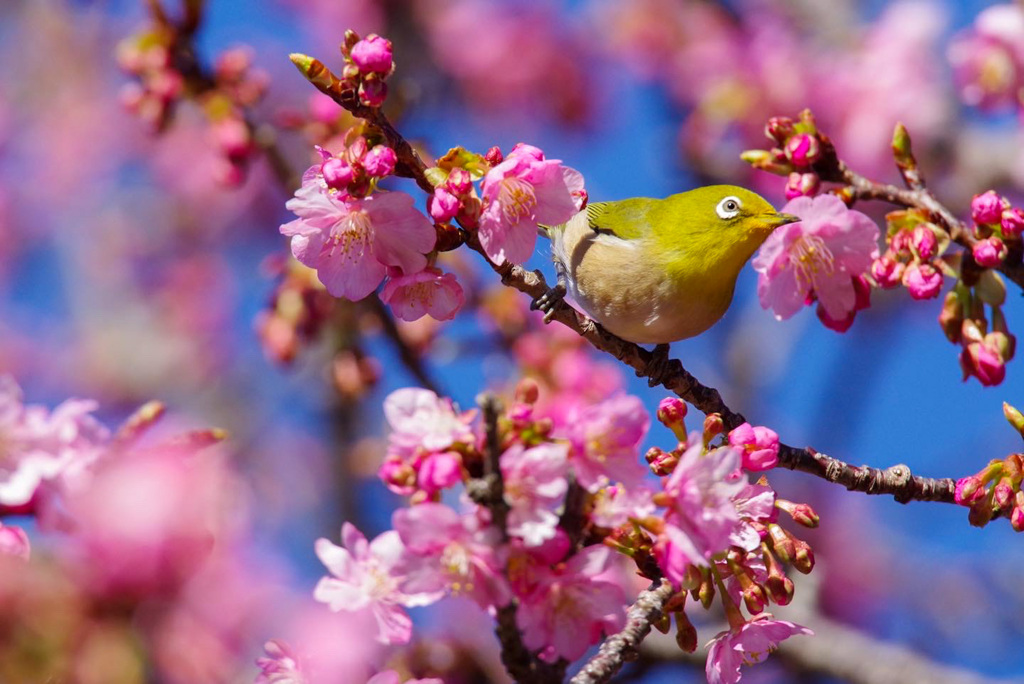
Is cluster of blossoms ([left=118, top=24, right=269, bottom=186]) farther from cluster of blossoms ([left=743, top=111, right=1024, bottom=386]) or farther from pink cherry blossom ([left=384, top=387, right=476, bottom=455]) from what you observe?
pink cherry blossom ([left=384, top=387, right=476, bottom=455])

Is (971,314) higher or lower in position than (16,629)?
higher

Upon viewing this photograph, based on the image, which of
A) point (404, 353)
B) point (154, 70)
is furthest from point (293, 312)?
point (154, 70)

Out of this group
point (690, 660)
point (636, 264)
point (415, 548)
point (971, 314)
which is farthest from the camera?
point (690, 660)

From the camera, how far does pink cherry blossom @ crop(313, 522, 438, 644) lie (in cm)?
209

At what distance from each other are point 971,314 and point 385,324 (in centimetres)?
199

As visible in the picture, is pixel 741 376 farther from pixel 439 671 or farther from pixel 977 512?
pixel 977 512

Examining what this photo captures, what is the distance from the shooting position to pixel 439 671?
12.8 ft

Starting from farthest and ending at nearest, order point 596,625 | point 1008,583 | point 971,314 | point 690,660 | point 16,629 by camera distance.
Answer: point 1008,583
point 690,660
point 971,314
point 16,629
point 596,625

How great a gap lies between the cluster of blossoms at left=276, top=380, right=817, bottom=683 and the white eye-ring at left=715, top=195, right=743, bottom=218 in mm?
1377

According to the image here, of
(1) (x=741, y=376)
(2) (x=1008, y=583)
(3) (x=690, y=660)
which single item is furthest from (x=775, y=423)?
(3) (x=690, y=660)

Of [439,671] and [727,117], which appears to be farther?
[727,117]

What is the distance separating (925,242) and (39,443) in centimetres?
232

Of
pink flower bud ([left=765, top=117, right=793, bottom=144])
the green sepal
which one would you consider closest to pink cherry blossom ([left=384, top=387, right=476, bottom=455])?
the green sepal

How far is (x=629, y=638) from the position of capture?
210cm
